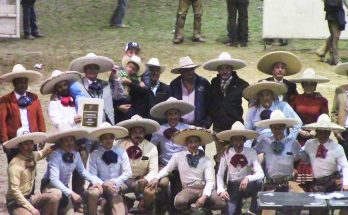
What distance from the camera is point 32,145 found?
11.7 meters

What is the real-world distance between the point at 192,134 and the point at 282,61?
170cm

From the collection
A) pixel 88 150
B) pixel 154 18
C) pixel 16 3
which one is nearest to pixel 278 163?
pixel 88 150

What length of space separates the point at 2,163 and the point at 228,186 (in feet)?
14.1

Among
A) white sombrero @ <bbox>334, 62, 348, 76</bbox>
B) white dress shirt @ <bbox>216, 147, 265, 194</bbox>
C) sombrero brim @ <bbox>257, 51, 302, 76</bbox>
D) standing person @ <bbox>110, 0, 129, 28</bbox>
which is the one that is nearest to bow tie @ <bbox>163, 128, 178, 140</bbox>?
white dress shirt @ <bbox>216, 147, 265, 194</bbox>

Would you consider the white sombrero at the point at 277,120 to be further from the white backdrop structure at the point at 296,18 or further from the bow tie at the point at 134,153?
the white backdrop structure at the point at 296,18

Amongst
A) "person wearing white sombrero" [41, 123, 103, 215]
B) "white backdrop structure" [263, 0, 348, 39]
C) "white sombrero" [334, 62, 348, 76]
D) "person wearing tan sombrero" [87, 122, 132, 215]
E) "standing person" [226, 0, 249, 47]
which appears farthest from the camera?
"standing person" [226, 0, 249, 47]

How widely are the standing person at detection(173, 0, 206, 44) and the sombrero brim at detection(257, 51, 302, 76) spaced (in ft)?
26.4

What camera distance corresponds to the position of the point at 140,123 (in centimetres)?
1252

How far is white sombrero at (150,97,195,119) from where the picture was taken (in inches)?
498

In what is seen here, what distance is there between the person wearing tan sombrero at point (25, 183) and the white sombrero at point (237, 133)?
208cm

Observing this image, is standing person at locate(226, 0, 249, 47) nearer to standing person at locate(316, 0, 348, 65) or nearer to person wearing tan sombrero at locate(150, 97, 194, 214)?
standing person at locate(316, 0, 348, 65)

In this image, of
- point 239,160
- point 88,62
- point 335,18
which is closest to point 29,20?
point 335,18

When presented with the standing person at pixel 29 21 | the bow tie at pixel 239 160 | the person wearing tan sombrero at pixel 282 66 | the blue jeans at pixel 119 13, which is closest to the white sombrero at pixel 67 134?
the bow tie at pixel 239 160

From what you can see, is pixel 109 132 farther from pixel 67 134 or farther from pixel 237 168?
pixel 237 168
